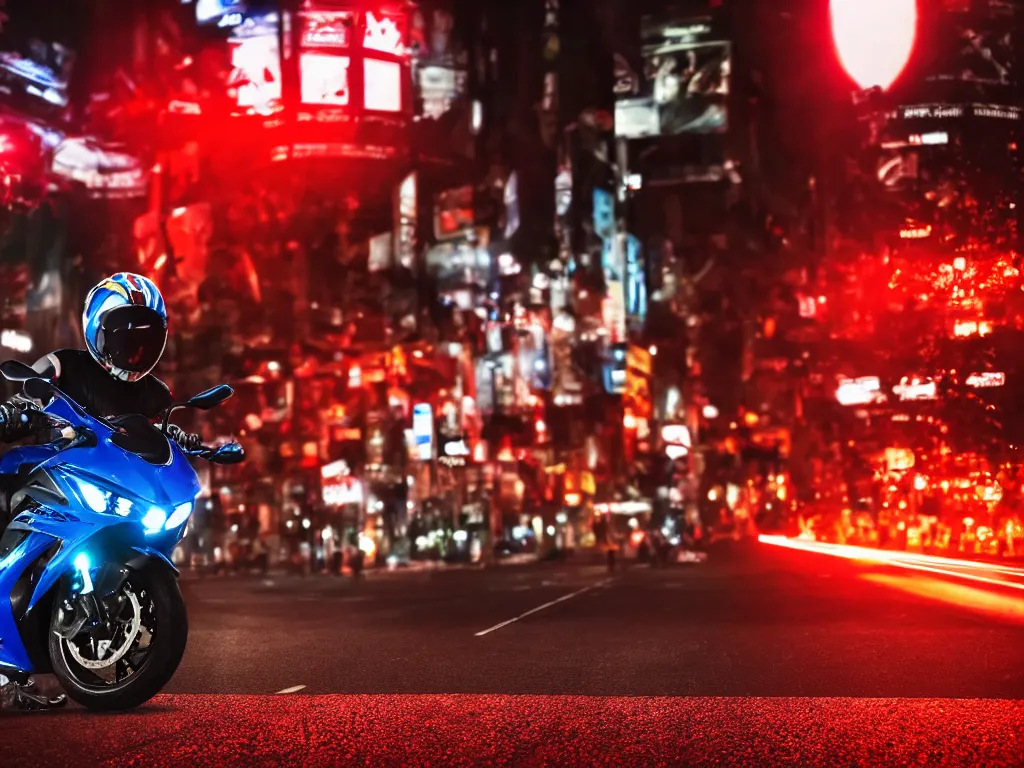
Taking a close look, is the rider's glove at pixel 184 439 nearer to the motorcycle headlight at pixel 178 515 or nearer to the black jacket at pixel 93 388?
the black jacket at pixel 93 388

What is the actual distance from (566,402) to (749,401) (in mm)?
59569

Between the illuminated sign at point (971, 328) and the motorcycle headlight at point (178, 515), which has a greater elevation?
the illuminated sign at point (971, 328)

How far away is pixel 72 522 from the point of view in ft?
21.3

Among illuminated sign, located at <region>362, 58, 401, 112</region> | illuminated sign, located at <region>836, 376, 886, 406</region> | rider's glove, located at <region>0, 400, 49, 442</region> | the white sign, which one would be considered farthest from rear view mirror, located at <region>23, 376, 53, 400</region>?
illuminated sign, located at <region>362, 58, 401, 112</region>

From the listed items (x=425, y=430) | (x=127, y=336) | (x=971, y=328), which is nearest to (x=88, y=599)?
(x=127, y=336)

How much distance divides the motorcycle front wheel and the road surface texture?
0.54 ft

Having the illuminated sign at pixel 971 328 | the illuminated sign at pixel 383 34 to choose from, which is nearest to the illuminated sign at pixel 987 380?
the illuminated sign at pixel 971 328

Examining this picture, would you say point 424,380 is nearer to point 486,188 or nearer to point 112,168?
point 112,168

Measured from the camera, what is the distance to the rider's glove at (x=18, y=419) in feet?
22.1

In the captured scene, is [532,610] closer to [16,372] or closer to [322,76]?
[16,372]

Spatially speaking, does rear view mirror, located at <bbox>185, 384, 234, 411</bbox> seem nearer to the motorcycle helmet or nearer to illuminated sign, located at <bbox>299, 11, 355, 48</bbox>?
the motorcycle helmet

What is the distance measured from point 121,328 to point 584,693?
3766 millimetres

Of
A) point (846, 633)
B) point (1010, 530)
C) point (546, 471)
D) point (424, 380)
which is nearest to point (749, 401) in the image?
point (546, 471)

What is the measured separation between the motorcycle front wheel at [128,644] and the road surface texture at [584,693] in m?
0.16
